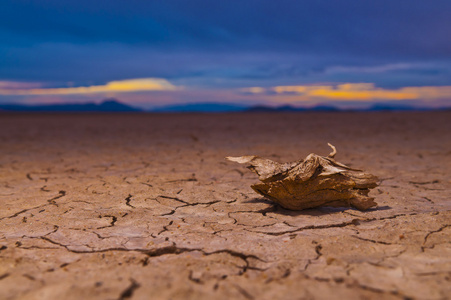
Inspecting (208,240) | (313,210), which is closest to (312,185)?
(313,210)

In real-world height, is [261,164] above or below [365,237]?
above

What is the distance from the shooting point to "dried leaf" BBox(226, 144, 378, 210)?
258 centimetres

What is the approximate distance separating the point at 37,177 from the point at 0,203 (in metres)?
1.12

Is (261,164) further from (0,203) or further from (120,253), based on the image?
(0,203)

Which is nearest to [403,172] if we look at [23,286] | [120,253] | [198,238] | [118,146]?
[198,238]

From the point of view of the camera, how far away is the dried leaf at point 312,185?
2580 millimetres

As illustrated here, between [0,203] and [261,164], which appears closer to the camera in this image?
[261,164]

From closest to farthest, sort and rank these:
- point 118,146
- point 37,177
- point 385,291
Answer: point 385,291 < point 37,177 < point 118,146

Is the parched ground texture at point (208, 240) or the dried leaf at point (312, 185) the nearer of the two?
the parched ground texture at point (208, 240)

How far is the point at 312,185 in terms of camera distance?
2.60m

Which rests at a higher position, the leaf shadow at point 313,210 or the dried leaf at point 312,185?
the dried leaf at point 312,185

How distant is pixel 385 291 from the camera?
149 centimetres

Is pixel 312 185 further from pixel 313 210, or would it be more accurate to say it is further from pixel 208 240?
pixel 208 240

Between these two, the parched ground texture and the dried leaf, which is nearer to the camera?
the parched ground texture
